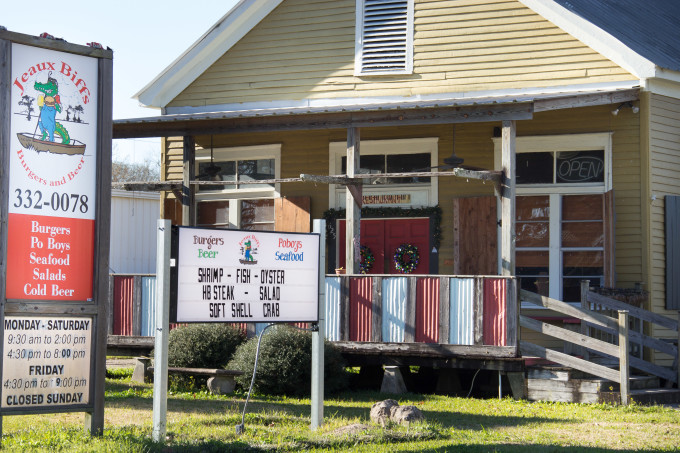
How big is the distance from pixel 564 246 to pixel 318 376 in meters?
6.89

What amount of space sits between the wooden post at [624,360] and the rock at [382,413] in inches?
153

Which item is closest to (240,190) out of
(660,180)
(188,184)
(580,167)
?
(188,184)

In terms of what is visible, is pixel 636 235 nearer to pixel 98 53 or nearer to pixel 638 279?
pixel 638 279

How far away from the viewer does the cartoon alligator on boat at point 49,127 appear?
342 inches

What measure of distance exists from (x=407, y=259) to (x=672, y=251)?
14.1 ft

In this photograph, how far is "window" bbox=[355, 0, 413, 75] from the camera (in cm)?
1655

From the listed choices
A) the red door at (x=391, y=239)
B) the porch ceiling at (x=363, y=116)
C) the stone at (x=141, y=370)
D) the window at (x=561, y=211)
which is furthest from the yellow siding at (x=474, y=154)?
the stone at (x=141, y=370)

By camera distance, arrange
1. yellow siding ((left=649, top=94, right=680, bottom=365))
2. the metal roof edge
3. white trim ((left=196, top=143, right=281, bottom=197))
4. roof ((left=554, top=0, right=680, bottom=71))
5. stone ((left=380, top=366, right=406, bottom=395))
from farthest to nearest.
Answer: white trim ((left=196, top=143, right=281, bottom=197)), roof ((left=554, top=0, right=680, bottom=71)), yellow siding ((left=649, top=94, right=680, bottom=365)), the metal roof edge, stone ((left=380, top=366, right=406, bottom=395))

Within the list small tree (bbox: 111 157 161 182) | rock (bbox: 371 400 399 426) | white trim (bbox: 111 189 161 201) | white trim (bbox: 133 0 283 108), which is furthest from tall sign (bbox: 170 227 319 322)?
small tree (bbox: 111 157 161 182)

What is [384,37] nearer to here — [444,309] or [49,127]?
[444,309]

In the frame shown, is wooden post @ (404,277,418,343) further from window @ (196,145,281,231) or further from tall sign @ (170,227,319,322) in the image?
window @ (196,145,281,231)

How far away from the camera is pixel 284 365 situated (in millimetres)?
12281

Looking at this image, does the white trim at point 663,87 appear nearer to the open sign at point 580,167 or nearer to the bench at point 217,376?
the open sign at point 580,167

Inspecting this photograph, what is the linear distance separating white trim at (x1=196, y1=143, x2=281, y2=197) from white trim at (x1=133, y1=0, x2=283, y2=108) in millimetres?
1350
